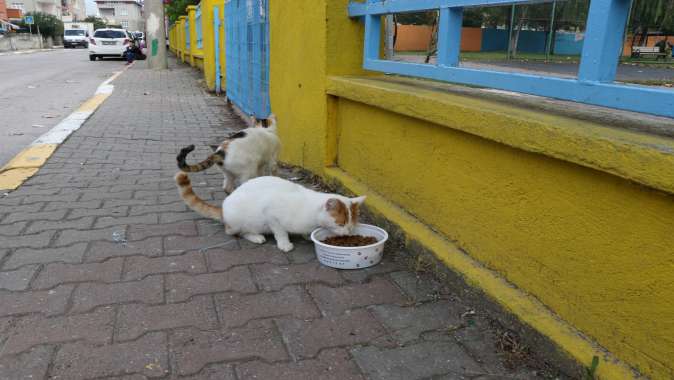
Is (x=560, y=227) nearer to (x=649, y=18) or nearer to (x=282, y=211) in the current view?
(x=649, y=18)

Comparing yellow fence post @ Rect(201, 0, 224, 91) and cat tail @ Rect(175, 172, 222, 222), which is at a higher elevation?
yellow fence post @ Rect(201, 0, 224, 91)

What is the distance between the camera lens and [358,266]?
3.15 metres

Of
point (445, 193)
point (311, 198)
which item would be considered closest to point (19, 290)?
point (311, 198)

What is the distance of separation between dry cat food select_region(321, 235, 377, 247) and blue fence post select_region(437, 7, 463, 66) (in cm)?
120

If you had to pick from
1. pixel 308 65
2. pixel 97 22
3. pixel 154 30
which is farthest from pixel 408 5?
pixel 97 22

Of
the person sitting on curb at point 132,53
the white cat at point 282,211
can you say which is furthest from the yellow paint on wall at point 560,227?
the person sitting on curb at point 132,53

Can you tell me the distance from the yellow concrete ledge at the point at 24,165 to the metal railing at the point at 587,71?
3971 millimetres

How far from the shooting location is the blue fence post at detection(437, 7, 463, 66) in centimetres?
300

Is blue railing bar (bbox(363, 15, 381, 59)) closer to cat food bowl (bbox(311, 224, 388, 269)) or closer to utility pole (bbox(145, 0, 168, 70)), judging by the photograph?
cat food bowl (bbox(311, 224, 388, 269))

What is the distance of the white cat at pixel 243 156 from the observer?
4.28 metres

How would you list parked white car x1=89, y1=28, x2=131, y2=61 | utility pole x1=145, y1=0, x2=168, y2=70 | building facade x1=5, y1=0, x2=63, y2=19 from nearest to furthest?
utility pole x1=145, y1=0, x2=168, y2=70 < parked white car x1=89, y1=28, x2=131, y2=61 < building facade x1=5, y1=0, x2=63, y2=19

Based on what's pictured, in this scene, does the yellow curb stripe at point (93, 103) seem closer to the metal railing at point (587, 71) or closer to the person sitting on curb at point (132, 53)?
the metal railing at point (587, 71)

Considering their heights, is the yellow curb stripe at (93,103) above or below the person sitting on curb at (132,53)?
below

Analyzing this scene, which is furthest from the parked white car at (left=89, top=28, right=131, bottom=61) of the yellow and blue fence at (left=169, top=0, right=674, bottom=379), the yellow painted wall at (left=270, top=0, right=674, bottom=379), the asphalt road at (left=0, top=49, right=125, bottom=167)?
the yellow painted wall at (left=270, top=0, right=674, bottom=379)
